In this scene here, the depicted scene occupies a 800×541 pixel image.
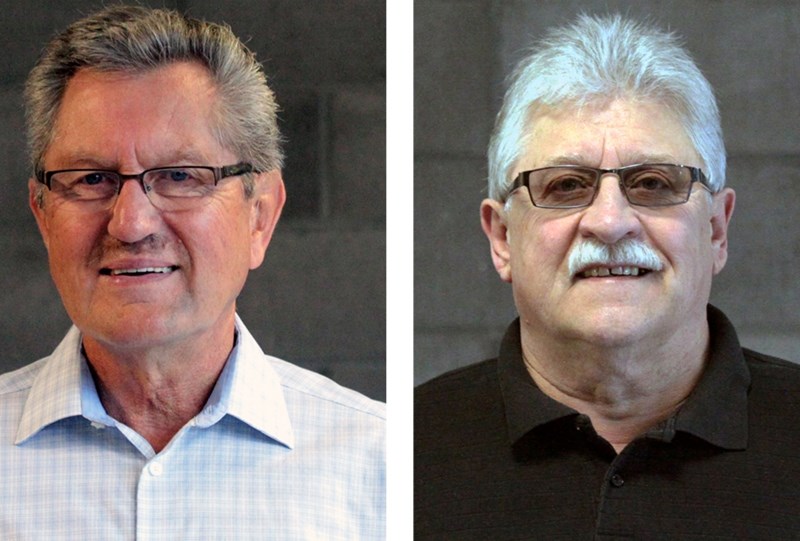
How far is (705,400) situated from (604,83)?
1.54 feet

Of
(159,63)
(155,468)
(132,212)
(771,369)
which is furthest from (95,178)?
(771,369)

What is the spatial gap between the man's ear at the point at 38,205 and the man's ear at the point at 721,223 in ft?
3.14

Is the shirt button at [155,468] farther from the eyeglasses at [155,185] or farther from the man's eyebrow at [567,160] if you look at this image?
the man's eyebrow at [567,160]

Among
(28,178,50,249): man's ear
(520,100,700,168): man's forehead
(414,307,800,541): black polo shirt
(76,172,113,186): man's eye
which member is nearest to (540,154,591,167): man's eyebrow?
(520,100,700,168): man's forehead

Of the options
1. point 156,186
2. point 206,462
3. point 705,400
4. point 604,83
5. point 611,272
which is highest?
point 604,83

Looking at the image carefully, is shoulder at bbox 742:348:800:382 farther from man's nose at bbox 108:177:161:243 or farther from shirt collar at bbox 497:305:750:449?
man's nose at bbox 108:177:161:243

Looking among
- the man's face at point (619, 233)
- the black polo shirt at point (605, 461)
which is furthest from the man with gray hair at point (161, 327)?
the man's face at point (619, 233)

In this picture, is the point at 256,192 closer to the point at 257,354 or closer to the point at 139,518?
the point at 257,354

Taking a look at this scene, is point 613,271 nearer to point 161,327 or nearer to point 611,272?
point 611,272

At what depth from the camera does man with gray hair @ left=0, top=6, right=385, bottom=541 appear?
1.57 metres

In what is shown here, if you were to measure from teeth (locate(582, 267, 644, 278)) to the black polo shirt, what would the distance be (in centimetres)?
14

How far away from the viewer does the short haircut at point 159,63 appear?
5.19 ft

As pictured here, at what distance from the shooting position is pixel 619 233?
155cm

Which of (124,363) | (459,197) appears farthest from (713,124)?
(124,363)
